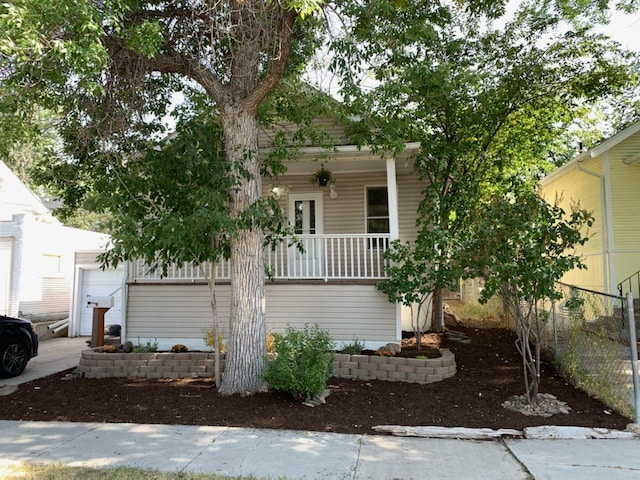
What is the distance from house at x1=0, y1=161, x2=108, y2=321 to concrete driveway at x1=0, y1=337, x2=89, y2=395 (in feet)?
5.09

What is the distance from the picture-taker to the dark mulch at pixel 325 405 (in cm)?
547

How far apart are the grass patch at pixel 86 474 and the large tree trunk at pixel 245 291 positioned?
2298 millimetres

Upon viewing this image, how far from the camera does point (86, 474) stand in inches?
159

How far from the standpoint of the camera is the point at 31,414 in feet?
19.7

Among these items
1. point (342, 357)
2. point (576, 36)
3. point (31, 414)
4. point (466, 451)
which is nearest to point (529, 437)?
point (466, 451)

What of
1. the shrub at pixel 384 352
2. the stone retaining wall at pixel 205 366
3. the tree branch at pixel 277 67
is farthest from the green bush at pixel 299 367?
the tree branch at pixel 277 67

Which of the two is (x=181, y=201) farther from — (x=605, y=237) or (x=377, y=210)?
(x=605, y=237)

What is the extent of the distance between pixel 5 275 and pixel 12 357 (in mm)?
6244

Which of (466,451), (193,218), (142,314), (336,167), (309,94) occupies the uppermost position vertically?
(309,94)

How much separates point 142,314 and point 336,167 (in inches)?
200

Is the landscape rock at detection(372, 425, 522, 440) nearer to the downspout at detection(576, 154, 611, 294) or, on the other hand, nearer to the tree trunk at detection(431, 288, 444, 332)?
the tree trunk at detection(431, 288, 444, 332)

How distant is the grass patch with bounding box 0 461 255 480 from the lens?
3.94 meters

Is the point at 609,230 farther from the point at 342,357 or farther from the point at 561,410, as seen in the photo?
the point at 342,357

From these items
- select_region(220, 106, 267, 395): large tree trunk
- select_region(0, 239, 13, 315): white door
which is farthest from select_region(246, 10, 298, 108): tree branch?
select_region(0, 239, 13, 315): white door
